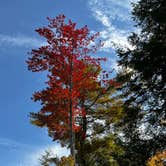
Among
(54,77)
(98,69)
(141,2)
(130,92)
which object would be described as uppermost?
(141,2)

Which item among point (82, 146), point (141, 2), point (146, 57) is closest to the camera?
point (146, 57)

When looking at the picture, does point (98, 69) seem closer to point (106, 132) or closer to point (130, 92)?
point (130, 92)

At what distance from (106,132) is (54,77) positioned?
7.53 meters

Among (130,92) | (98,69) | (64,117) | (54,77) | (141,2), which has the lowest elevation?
(64,117)

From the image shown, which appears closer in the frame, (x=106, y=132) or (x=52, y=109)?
(x=52, y=109)

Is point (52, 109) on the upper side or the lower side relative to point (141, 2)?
lower

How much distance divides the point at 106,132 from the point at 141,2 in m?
8.18

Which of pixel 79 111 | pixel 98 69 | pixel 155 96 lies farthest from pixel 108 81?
pixel 79 111

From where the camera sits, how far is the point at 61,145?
25.7 m

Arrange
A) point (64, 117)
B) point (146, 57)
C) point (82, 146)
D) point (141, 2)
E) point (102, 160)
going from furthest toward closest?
point (102, 160), point (82, 146), point (141, 2), point (146, 57), point (64, 117)

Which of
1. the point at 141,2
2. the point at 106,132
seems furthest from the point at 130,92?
the point at 141,2

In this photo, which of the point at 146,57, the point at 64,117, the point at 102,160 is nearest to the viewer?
the point at 64,117

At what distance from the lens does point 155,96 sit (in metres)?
21.7

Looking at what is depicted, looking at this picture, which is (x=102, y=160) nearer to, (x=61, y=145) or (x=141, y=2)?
(x=61, y=145)
